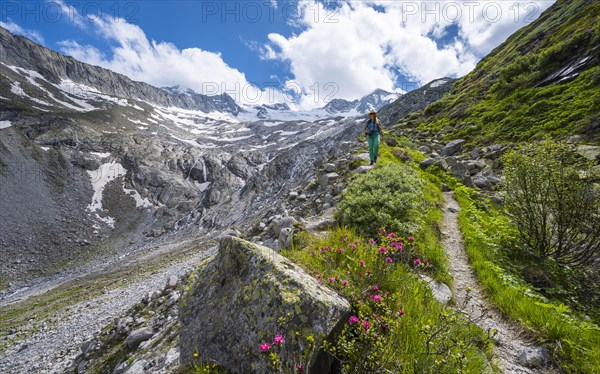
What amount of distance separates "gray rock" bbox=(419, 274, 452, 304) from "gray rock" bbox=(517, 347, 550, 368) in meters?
1.17

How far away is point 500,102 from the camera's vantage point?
2650cm

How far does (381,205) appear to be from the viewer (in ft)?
24.2

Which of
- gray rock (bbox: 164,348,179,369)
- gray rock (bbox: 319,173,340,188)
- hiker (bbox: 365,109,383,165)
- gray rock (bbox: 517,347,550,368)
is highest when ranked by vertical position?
hiker (bbox: 365,109,383,165)

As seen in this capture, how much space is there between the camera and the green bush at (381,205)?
6684mm

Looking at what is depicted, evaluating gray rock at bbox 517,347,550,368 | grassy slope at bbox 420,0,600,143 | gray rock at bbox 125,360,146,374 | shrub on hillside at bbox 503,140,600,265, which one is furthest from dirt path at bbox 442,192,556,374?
grassy slope at bbox 420,0,600,143

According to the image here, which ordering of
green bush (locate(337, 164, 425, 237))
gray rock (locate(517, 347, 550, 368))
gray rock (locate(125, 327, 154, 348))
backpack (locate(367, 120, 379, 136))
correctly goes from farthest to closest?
backpack (locate(367, 120, 379, 136)) < gray rock (locate(125, 327, 154, 348)) < green bush (locate(337, 164, 425, 237)) < gray rock (locate(517, 347, 550, 368))

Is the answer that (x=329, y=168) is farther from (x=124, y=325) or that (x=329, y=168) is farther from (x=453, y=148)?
(x=124, y=325)

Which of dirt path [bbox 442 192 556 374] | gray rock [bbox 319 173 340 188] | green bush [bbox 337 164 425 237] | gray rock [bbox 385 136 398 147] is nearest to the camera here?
dirt path [bbox 442 192 556 374]

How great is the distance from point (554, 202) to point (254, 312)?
6960mm

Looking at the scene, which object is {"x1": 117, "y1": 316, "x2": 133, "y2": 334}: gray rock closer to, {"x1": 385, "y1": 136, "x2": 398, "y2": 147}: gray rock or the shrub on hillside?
the shrub on hillside

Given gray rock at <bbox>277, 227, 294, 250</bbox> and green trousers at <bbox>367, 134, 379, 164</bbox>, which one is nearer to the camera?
gray rock at <bbox>277, 227, 294, 250</bbox>

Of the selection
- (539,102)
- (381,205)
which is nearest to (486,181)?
(381,205)

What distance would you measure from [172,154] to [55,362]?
12410cm

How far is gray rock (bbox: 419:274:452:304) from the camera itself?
456 centimetres
